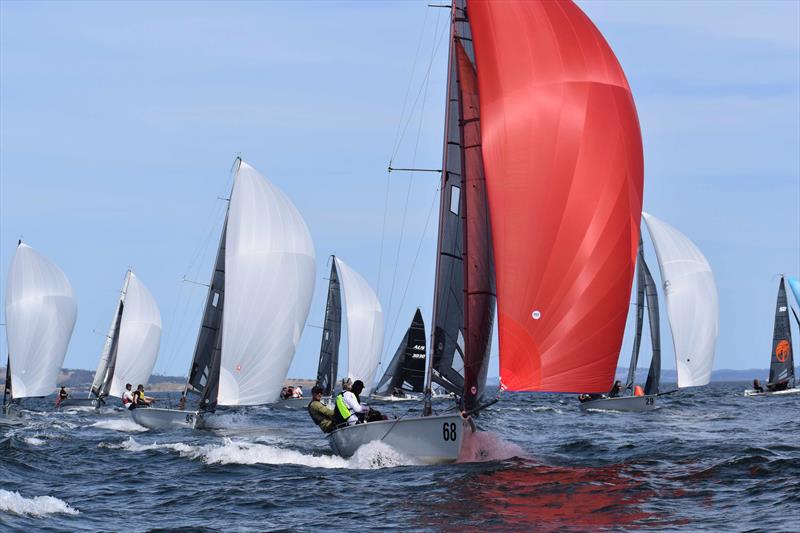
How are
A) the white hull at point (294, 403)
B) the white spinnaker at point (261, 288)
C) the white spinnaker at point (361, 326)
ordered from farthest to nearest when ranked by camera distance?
the white spinnaker at point (361, 326) < the white hull at point (294, 403) < the white spinnaker at point (261, 288)

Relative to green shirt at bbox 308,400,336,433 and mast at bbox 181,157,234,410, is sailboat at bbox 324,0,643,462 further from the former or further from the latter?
mast at bbox 181,157,234,410

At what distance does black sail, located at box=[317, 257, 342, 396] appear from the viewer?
→ 63.1 m

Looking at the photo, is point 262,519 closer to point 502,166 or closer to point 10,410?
point 502,166

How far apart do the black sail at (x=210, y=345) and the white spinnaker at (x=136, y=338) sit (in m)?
20.2

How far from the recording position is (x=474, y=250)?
69.8 feet

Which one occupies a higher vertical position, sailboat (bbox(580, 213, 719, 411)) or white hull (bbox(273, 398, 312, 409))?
sailboat (bbox(580, 213, 719, 411))

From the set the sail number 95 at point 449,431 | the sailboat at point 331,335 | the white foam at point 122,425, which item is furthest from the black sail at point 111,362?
→ the sail number 95 at point 449,431

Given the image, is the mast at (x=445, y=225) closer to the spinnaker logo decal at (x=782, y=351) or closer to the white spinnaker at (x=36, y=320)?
the white spinnaker at (x=36, y=320)

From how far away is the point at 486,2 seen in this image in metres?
20.9

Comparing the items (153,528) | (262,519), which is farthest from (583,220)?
(153,528)

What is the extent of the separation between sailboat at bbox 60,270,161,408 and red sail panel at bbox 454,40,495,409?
3719 centimetres

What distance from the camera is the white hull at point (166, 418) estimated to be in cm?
3462

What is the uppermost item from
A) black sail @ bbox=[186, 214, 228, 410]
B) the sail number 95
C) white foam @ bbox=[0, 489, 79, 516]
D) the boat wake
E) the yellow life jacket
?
black sail @ bbox=[186, 214, 228, 410]

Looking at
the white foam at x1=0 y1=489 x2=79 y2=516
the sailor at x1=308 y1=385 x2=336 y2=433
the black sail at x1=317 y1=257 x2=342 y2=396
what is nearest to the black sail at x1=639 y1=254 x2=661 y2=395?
the black sail at x1=317 y1=257 x2=342 y2=396
